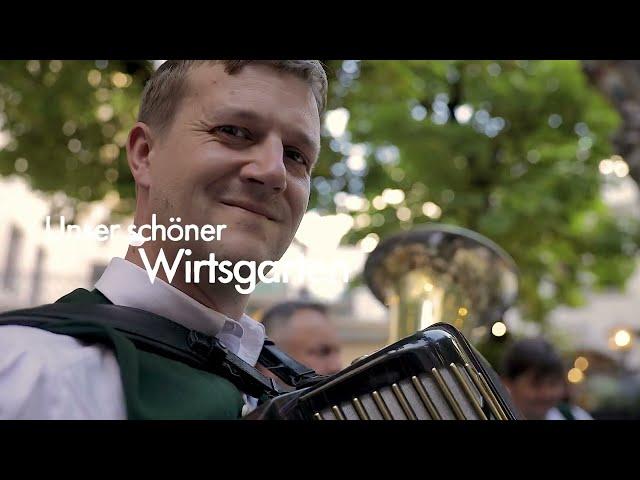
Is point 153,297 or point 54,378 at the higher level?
point 153,297

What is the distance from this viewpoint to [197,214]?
1.38m

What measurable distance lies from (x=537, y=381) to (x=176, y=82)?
2886 millimetres

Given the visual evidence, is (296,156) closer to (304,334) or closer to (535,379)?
(304,334)

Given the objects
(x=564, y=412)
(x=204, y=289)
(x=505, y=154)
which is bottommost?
(x=564, y=412)

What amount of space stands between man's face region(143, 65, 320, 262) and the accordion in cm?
30

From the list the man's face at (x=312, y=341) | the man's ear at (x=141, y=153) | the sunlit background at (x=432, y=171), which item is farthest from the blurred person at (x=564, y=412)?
the man's ear at (x=141, y=153)

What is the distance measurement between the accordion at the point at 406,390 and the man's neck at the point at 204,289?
0.26 metres

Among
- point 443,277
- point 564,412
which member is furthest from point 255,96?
point 564,412

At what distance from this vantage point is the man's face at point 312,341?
11.0 ft

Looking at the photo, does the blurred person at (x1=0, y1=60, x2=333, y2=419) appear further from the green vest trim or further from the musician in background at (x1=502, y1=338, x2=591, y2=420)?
the musician in background at (x1=502, y1=338, x2=591, y2=420)

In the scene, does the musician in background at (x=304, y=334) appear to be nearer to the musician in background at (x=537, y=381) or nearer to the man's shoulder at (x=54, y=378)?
the musician in background at (x=537, y=381)

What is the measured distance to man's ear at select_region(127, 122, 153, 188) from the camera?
1426mm

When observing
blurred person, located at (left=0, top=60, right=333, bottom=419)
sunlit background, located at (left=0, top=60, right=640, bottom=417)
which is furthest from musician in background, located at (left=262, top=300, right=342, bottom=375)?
blurred person, located at (left=0, top=60, right=333, bottom=419)
